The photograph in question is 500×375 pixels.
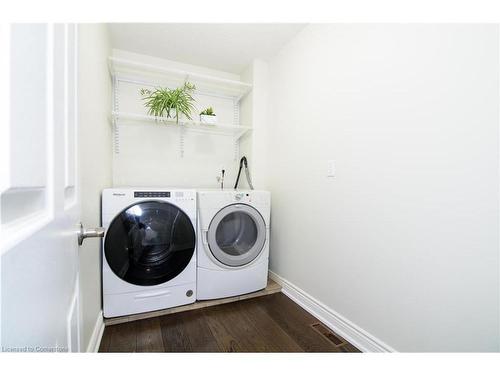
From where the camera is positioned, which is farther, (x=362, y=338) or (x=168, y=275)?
(x=168, y=275)

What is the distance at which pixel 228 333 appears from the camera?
4.74ft

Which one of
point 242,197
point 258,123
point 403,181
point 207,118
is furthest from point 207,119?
point 403,181

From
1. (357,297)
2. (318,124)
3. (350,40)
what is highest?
(350,40)

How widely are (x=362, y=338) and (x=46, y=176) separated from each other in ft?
5.47

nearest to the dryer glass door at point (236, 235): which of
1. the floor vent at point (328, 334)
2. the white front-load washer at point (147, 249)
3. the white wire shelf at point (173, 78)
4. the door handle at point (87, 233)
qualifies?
the white front-load washer at point (147, 249)

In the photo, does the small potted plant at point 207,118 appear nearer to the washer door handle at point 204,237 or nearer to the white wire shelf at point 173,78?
the white wire shelf at point 173,78

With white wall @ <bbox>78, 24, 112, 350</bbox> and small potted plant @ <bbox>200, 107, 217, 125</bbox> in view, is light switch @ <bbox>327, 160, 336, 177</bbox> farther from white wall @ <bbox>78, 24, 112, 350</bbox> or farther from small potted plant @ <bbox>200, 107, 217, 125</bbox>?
white wall @ <bbox>78, 24, 112, 350</bbox>

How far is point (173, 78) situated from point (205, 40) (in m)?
0.54

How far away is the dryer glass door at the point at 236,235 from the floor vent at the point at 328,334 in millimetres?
684

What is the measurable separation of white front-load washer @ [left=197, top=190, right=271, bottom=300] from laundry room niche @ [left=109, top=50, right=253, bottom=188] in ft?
2.43

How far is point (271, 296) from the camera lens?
1.95 meters

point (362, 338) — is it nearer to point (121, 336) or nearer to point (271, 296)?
point (271, 296)

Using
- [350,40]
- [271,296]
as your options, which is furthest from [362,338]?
[350,40]

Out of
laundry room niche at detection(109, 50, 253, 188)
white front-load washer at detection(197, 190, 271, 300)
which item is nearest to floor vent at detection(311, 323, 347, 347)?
white front-load washer at detection(197, 190, 271, 300)
